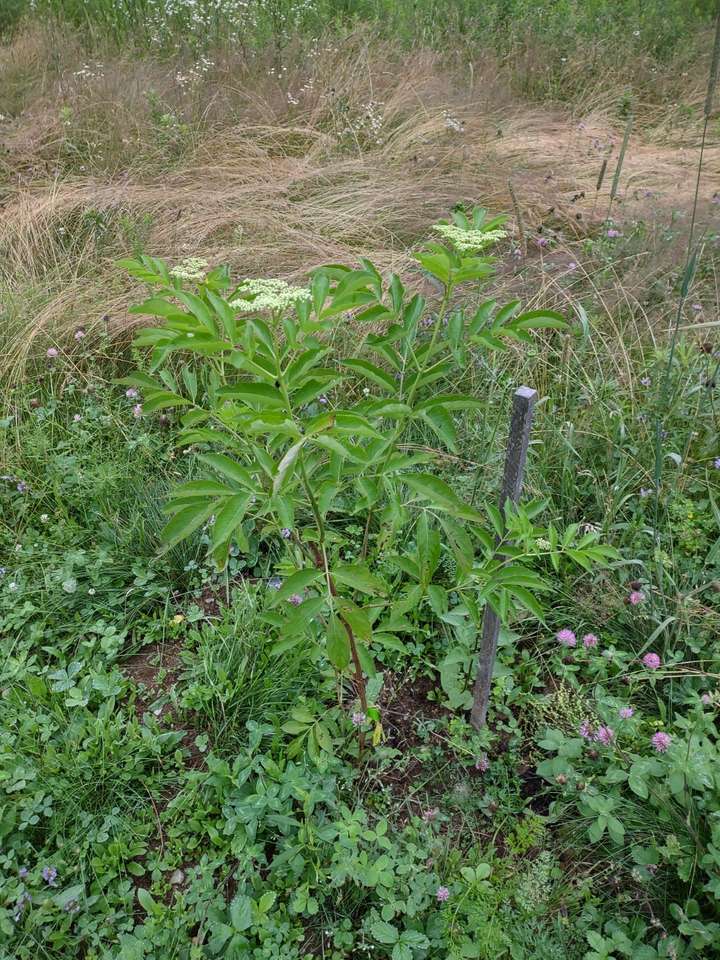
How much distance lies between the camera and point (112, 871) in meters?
1.57

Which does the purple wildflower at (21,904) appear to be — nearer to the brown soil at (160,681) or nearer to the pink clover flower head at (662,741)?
the brown soil at (160,681)

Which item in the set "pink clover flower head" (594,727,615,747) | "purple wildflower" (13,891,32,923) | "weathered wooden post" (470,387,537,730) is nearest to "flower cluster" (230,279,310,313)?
"weathered wooden post" (470,387,537,730)

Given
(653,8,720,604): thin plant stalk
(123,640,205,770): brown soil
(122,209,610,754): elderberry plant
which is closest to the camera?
(122,209,610,754): elderberry plant

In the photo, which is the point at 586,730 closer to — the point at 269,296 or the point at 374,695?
the point at 374,695

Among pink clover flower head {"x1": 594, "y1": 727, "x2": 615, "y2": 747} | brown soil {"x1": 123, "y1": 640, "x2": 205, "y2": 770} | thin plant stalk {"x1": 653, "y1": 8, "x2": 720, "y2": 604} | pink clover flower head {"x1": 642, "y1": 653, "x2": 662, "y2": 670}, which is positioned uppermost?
thin plant stalk {"x1": 653, "y1": 8, "x2": 720, "y2": 604}

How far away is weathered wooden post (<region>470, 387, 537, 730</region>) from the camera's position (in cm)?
138

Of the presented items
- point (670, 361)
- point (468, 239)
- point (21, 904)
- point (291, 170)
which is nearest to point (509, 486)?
point (468, 239)

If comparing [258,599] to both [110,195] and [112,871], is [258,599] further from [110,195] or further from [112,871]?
[110,195]

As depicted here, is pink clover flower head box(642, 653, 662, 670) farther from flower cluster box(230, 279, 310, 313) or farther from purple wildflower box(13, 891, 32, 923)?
purple wildflower box(13, 891, 32, 923)

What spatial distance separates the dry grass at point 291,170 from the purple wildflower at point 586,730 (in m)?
1.77

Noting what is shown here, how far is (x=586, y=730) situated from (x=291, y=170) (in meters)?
3.66

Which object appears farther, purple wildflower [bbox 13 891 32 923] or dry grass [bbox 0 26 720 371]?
dry grass [bbox 0 26 720 371]

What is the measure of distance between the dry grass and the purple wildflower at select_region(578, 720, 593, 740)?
1.77 m

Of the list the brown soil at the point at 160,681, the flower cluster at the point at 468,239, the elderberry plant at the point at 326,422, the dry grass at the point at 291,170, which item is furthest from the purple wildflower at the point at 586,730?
the dry grass at the point at 291,170
